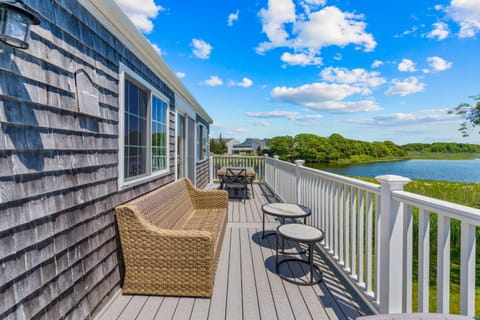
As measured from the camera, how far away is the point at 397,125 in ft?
82.1

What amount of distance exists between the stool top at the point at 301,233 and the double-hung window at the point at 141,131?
1.70 m

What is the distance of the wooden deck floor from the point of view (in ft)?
6.08

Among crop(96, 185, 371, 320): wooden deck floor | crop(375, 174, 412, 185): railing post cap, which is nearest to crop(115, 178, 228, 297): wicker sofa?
crop(96, 185, 371, 320): wooden deck floor

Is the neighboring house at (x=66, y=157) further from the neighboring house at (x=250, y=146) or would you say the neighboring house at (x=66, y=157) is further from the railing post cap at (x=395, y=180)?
the neighboring house at (x=250, y=146)

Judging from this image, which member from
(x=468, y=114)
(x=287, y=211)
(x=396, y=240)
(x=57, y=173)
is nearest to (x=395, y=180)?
(x=396, y=240)

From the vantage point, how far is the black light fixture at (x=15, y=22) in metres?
1.01

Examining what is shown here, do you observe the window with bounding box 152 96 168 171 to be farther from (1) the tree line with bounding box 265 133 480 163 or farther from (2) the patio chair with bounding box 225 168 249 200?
(1) the tree line with bounding box 265 133 480 163

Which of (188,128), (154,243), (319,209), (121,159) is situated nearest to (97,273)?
(154,243)

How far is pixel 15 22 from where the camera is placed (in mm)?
1062

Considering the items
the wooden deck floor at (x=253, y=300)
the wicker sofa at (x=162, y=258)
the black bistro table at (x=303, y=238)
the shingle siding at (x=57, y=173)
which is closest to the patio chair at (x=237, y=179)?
the wooden deck floor at (x=253, y=300)

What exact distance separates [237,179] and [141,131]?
12.4ft

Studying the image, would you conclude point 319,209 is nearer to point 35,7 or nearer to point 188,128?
point 35,7

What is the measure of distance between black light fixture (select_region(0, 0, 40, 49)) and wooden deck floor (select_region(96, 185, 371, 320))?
6.27 ft

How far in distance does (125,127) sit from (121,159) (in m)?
0.44
